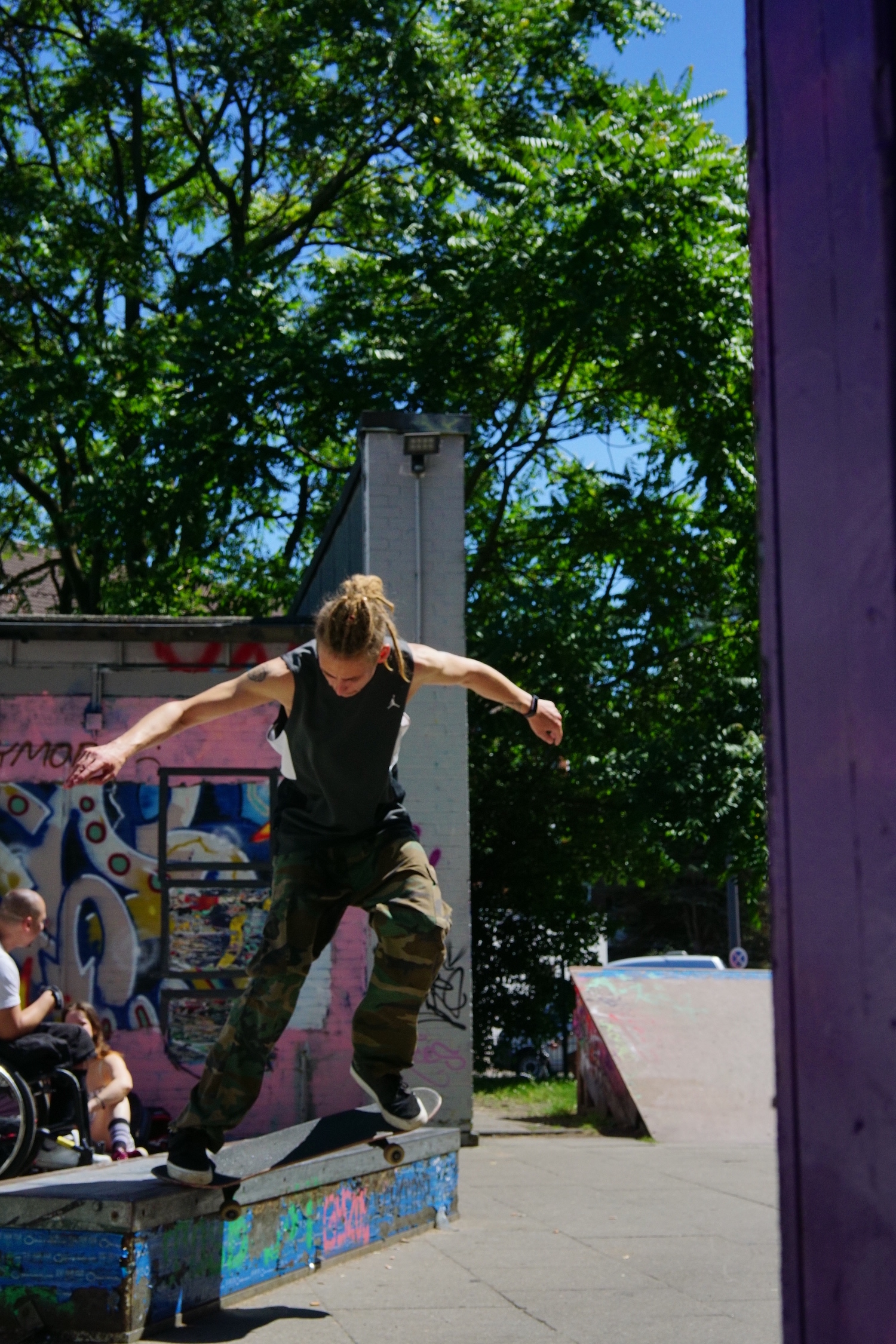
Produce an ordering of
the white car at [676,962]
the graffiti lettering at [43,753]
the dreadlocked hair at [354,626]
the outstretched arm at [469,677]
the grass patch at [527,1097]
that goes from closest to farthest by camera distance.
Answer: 1. the dreadlocked hair at [354,626]
2. the outstretched arm at [469,677]
3. the graffiti lettering at [43,753]
4. the grass patch at [527,1097]
5. the white car at [676,962]

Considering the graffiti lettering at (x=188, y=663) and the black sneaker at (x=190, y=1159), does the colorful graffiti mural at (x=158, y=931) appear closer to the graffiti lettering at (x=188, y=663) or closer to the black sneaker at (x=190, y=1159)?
the graffiti lettering at (x=188, y=663)

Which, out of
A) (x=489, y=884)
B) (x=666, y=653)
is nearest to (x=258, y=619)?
(x=666, y=653)

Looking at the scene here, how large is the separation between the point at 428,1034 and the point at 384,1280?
474cm

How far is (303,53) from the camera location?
17344mm

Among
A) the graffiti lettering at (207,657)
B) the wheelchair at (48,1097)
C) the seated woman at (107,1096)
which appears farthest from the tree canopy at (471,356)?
the wheelchair at (48,1097)

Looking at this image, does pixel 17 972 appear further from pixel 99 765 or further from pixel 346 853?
pixel 99 765

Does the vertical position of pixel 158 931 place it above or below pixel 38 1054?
above

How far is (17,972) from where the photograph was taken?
630 centimetres

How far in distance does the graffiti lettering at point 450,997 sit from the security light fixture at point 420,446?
3.45m

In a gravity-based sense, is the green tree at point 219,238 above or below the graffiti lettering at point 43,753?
above

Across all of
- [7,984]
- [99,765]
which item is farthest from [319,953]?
[7,984]

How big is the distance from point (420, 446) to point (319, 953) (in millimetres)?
6077

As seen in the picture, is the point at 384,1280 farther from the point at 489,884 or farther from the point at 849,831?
the point at 489,884

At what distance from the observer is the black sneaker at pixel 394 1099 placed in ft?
15.3
